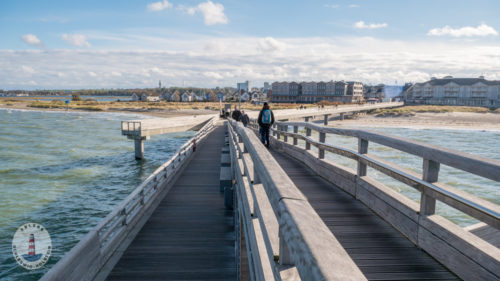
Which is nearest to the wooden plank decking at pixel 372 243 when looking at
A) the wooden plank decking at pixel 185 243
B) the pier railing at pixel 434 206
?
the pier railing at pixel 434 206

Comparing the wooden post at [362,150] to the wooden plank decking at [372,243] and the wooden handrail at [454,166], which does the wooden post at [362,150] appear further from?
the wooden handrail at [454,166]

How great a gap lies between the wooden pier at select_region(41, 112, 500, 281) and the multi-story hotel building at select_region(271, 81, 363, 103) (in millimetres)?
153709

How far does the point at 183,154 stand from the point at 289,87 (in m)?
153

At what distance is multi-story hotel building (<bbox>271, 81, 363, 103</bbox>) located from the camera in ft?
517

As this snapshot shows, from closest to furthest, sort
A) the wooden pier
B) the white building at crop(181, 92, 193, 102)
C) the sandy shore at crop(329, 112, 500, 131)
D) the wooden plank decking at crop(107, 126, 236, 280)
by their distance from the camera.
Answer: the wooden pier, the wooden plank decking at crop(107, 126, 236, 280), the sandy shore at crop(329, 112, 500, 131), the white building at crop(181, 92, 193, 102)

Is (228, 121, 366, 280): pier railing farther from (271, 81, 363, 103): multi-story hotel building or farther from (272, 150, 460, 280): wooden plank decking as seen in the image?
(271, 81, 363, 103): multi-story hotel building

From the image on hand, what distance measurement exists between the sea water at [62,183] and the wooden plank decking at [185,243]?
17.9 feet

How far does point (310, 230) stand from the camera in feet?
4.71

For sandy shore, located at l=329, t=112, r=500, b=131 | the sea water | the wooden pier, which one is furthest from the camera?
sandy shore, located at l=329, t=112, r=500, b=131

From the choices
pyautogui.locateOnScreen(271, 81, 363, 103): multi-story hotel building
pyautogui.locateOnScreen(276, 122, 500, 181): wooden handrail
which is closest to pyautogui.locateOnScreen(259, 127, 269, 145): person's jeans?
pyautogui.locateOnScreen(276, 122, 500, 181): wooden handrail

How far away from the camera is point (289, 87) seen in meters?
165

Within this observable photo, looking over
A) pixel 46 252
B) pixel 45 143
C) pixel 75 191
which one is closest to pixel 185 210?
pixel 46 252

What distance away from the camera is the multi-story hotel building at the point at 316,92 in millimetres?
157625

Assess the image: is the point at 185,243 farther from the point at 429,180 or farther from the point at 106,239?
the point at 429,180
